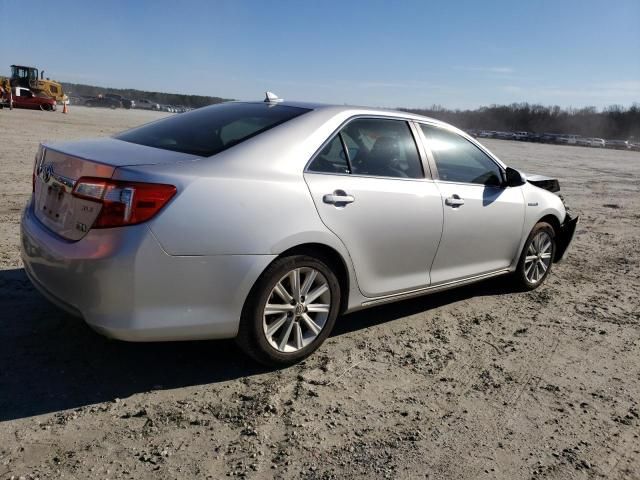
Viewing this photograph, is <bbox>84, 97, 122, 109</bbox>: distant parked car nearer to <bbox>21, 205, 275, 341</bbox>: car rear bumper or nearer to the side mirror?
the side mirror

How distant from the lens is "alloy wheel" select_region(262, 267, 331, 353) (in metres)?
3.41

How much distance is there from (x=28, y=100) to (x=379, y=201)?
4375cm

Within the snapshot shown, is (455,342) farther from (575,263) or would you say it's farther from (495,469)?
(575,263)

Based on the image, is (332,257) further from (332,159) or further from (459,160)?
(459,160)

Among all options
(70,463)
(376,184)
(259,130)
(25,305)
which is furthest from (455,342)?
(25,305)

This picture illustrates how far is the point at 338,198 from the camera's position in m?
3.58

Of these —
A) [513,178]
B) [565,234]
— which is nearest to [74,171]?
[513,178]

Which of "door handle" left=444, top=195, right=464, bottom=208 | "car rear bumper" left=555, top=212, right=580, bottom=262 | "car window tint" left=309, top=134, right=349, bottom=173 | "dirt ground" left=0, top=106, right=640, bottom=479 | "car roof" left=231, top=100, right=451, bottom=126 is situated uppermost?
"car roof" left=231, top=100, right=451, bottom=126

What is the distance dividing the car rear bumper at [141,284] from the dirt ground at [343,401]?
43cm

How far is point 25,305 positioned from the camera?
13.7ft

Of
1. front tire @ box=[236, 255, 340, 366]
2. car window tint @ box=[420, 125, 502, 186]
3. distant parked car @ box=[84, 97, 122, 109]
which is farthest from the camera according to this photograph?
distant parked car @ box=[84, 97, 122, 109]

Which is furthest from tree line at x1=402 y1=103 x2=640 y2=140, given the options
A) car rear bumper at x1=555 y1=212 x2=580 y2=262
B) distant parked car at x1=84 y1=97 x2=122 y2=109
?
car rear bumper at x1=555 y1=212 x2=580 y2=262

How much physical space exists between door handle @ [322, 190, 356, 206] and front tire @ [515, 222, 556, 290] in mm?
2450

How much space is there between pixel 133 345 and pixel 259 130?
1.61 m
